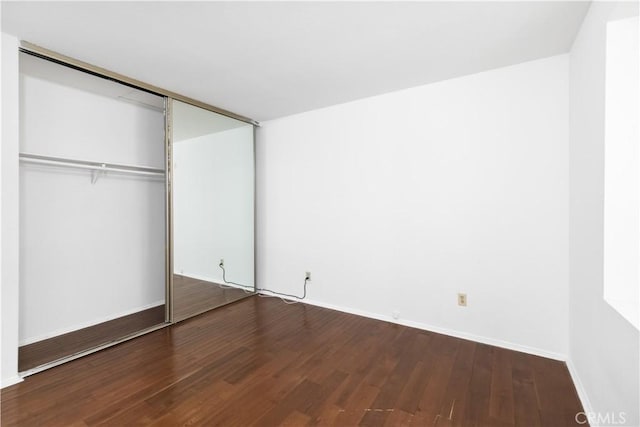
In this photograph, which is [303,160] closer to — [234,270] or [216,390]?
[234,270]

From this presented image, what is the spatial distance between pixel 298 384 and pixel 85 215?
2663 mm

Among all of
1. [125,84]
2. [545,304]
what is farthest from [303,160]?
[545,304]

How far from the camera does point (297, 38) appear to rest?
82.4 inches

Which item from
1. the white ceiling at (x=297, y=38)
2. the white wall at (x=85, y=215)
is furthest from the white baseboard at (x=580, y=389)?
the white wall at (x=85, y=215)

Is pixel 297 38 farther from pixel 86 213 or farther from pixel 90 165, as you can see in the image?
pixel 86 213

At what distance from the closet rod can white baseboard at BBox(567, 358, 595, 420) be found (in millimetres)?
4092

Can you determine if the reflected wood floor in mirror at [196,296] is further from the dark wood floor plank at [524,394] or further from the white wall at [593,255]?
the white wall at [593,255]

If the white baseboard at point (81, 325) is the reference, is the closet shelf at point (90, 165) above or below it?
above

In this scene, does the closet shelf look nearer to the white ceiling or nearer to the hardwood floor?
the white ceiling

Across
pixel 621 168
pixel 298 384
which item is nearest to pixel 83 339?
pixel 298 384

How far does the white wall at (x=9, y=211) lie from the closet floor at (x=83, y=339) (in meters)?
0.21

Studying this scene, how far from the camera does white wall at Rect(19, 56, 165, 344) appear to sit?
8.52 ft

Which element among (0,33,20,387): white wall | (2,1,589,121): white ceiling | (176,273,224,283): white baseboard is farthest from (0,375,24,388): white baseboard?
(2,1,589,121): white ceiling

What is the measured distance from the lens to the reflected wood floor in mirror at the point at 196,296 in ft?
10.3
